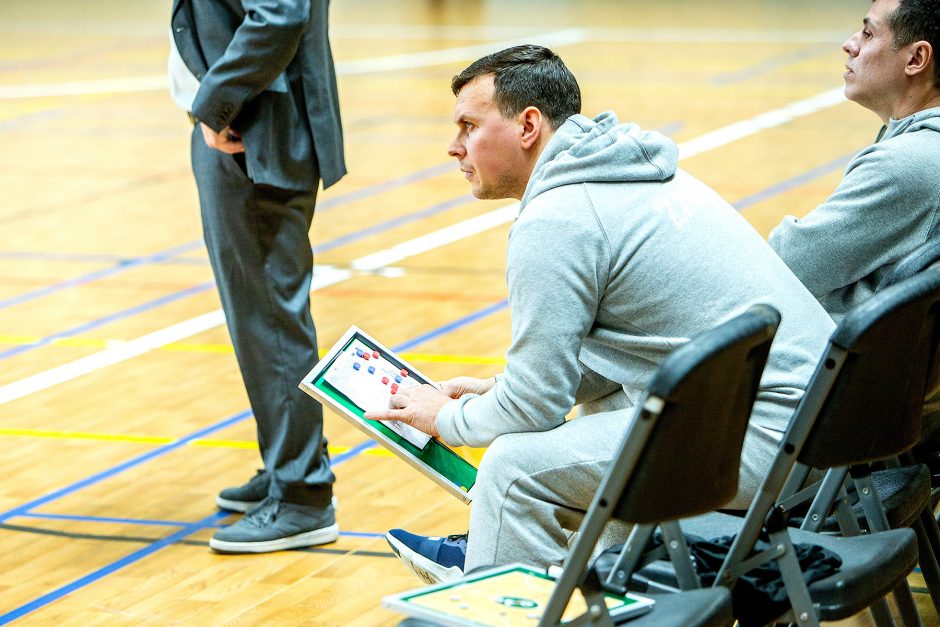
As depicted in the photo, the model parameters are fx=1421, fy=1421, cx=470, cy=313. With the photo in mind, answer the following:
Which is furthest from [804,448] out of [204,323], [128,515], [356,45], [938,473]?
[356,45]

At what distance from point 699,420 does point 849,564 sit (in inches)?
19.8

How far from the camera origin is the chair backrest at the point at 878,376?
218 centimetres

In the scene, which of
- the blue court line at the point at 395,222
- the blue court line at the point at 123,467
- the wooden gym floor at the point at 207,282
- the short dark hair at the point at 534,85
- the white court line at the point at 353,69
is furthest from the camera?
the white court line at the point at 353,69

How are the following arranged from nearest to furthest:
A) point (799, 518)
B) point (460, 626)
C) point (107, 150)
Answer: point (460, 626) < point (799, 518) < point (107, 150)

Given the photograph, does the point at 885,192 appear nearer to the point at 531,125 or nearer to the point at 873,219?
the point at 873,219

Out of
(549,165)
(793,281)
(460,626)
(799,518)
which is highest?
(549,165)

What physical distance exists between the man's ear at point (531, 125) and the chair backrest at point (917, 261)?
30.7 inches

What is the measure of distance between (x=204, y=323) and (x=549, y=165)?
3712 mm

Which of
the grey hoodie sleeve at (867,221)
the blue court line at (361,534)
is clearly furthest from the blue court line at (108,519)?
the grey hoodie sleeve at (867,221)

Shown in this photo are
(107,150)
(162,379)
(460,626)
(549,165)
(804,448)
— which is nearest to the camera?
(460,626)

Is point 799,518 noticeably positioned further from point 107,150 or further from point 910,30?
point 107,150

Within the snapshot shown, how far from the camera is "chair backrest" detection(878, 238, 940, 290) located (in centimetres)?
278

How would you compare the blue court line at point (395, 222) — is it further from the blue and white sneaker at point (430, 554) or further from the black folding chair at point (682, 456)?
the black folding chair at point (682, 456)

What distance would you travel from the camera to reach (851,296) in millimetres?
3088
